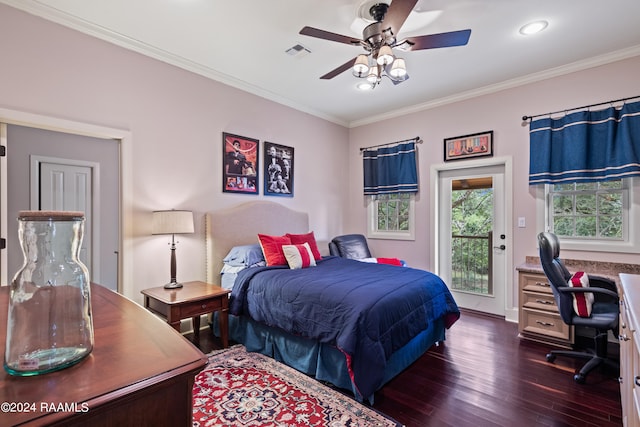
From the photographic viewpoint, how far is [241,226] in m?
3.69

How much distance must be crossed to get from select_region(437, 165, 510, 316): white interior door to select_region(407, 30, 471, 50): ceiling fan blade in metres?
2.30

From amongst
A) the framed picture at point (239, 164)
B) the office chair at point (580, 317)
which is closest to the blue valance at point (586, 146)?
the office chair at point (580, 317)

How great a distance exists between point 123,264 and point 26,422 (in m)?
2.75

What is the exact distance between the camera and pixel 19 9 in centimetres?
234

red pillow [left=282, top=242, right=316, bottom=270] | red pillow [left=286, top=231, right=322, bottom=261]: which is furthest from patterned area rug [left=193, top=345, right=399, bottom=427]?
red pillow [left=286, top=231, right=322, bottom=261]

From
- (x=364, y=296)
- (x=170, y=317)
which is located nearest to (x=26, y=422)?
(x=364, y=296)

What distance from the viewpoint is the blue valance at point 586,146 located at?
9.78 feet

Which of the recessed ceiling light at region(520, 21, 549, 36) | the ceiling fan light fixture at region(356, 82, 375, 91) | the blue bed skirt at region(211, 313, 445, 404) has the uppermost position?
the recessed ceiling light at region(520, 21, 549, 36)

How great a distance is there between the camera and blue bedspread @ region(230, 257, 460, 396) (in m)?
2.06

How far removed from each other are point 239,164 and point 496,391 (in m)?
3.40

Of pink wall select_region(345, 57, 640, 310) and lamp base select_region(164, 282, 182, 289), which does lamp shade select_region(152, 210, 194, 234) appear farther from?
pink wall select_region(345, 57, 640, 310)

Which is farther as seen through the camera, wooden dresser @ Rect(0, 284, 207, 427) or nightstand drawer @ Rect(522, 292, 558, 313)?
nightstand drawer @ Rect(522, 292, 558, 313)

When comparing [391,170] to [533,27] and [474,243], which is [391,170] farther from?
[533,27]

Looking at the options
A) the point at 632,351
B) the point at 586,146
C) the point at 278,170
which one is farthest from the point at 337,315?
the point at 586,146
